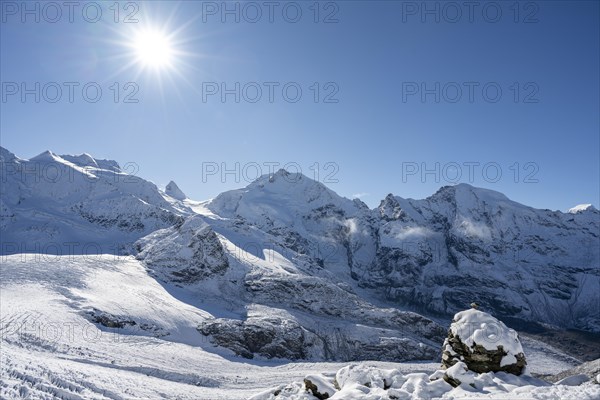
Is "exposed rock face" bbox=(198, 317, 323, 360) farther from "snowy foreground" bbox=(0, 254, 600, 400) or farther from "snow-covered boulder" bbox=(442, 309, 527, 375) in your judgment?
"snow-covered boulder" bbox=(442, 309, 527, 375)

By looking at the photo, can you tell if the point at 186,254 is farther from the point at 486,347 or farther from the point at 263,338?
the point at 486,347

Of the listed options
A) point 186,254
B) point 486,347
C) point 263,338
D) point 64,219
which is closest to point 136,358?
point 263,338

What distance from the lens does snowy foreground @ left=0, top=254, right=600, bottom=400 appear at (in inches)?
637

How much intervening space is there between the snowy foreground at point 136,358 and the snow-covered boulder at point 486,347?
682mm

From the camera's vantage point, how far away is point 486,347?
17719 millimetres

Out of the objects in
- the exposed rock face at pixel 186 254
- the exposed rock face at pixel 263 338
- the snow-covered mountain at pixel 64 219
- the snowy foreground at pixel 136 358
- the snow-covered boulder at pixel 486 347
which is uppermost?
the snow-covered mountain at pixel 64 219

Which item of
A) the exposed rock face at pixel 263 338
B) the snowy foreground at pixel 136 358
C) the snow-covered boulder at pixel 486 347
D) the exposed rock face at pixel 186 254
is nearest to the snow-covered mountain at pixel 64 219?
the exposed rock face at pixel 186 254

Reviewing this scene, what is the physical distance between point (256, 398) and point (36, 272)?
89.3 m

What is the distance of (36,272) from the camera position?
84.3 m

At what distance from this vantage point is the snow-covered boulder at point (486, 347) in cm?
1761

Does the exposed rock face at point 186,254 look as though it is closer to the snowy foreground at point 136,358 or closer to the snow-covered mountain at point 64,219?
the snowy foreground at point 136,358

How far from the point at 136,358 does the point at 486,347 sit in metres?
51.6

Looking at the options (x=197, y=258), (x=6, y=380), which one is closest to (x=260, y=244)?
(x=197, y=258)

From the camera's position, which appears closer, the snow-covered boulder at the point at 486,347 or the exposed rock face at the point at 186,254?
the snow-covered boulder at the point at 486,347
